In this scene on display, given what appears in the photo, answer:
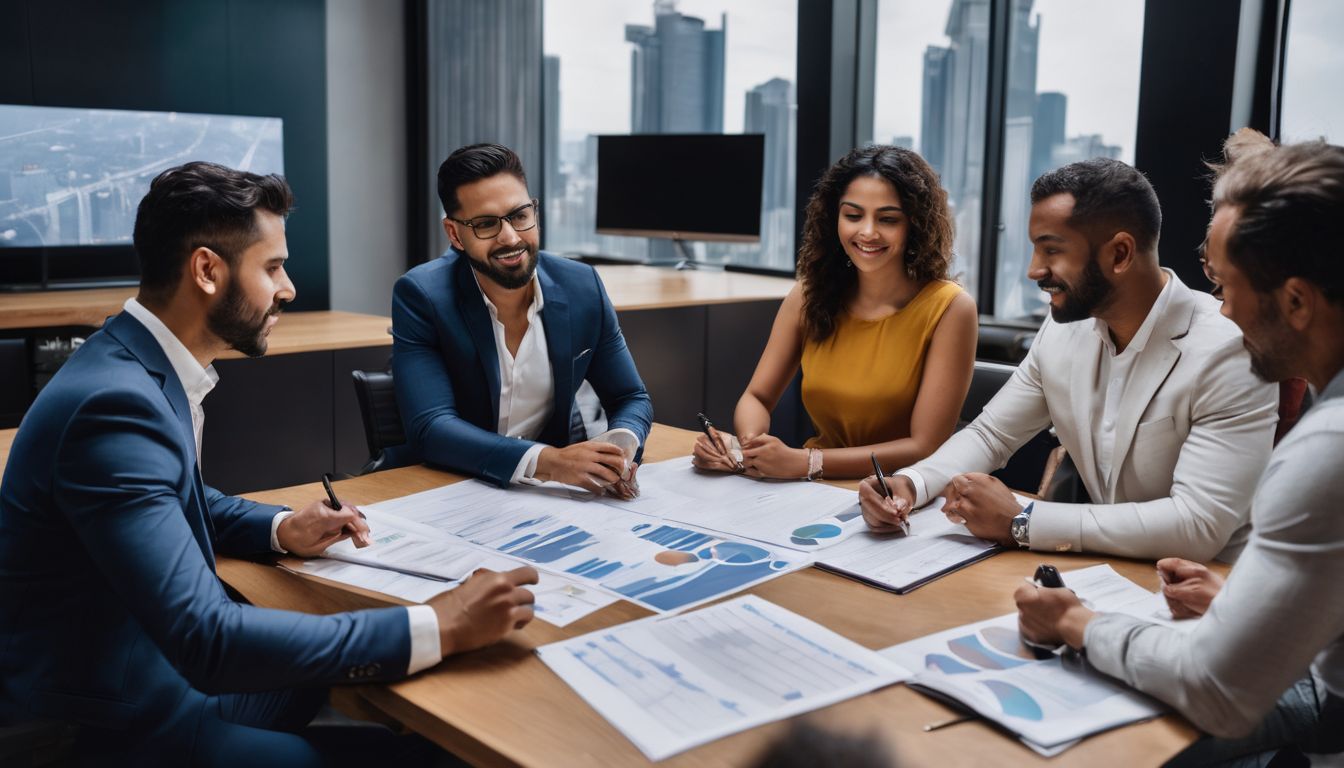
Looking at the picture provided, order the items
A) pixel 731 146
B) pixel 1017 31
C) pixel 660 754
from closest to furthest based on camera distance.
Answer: pixel 660 754 < pixel 1017 31 < pixel 731 146

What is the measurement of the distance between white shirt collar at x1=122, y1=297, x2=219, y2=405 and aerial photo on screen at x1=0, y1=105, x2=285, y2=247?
3.22 m

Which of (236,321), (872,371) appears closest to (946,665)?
(236,321)

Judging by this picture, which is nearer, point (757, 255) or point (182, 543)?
point (182, 543)

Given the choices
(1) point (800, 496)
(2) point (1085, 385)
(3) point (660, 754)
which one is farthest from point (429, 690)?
(2) point (1085, 385)

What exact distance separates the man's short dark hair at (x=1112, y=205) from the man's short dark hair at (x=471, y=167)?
→ 1096 millimetres

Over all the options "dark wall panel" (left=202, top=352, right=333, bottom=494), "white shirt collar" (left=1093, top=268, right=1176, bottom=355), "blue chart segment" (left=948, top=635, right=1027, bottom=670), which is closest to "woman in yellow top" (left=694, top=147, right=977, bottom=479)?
"white shirt collar" (left=1093, top=268, right=1176, bottom=355)

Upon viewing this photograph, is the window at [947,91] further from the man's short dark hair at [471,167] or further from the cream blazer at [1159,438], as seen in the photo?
the man's short dark hair at [471,167]

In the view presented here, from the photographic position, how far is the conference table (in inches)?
39.3

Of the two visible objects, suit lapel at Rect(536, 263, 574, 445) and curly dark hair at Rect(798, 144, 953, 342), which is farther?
curly dark hair at Rect(798, 144, 953, 342)

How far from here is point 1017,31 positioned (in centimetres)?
427

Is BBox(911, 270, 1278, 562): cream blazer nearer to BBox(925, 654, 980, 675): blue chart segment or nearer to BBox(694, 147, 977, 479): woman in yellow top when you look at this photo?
BBox(694, 147, 977, 479): woman in yellow top

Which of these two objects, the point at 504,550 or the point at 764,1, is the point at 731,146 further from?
the point at 504,550

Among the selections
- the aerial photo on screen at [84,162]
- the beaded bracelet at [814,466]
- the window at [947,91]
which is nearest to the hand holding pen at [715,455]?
the beaded bracelet at [814,466]

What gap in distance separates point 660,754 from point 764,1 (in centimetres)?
469
